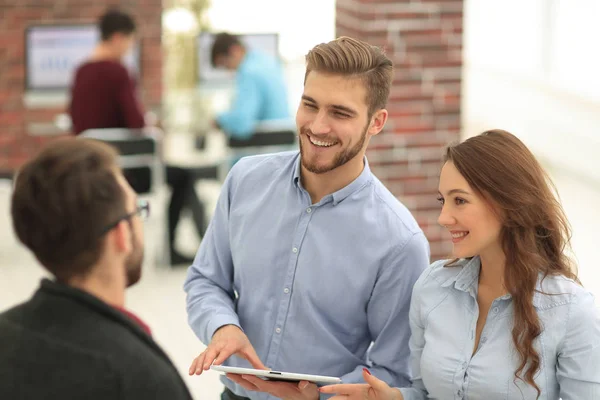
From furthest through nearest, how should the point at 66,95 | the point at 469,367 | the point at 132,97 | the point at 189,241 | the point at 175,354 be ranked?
the point at 66,95, the point at 189,241, the point at 132,97, the point at 175,354, the point at 469,367

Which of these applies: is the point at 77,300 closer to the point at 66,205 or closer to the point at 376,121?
the point at 66,205

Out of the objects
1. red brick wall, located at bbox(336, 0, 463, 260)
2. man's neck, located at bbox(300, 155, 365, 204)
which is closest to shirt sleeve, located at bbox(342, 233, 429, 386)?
man's neck, located at bbox(300, 155, 365, 204)

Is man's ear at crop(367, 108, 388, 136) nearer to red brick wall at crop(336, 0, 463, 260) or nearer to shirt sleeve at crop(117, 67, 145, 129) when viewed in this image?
red brick wall at crop(336, 0, 463, 260)

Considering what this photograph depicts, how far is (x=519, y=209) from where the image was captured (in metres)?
2.20

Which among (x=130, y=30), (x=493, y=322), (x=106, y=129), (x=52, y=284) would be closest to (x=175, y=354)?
(x=106, y=129)

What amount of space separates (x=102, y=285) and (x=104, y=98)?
484 centimetres

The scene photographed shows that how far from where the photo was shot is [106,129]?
6.44m

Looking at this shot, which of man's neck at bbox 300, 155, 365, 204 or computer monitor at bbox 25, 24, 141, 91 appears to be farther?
computer monitor at bbox 25, 24, 141, 91

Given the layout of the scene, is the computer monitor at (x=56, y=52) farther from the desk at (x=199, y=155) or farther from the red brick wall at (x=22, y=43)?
the desk at (x=199, y=155)

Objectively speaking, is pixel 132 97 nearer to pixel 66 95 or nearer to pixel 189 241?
pixel 189 241

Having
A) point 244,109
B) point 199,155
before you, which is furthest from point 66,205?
point 199,155

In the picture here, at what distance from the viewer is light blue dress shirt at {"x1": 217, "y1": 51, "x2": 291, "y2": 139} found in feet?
21.2

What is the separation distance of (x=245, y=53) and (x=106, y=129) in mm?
1078

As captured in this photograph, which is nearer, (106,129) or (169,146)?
(106,129)
